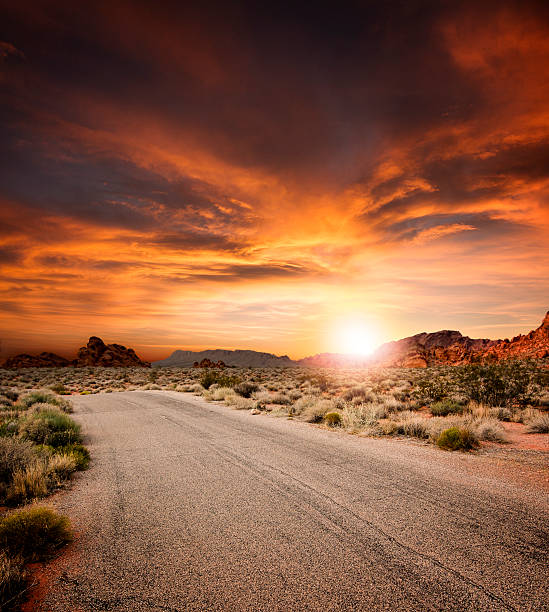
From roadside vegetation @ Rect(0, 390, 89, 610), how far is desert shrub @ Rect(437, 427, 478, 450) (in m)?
7.61

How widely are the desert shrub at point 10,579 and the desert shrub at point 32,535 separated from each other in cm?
17

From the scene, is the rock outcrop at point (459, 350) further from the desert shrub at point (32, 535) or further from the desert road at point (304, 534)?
the desert shrub at point (32, 535)

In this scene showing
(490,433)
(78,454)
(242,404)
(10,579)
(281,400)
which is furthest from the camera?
(281,400)

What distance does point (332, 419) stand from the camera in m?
11.1

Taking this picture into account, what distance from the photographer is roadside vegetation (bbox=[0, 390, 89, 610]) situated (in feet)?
11.2

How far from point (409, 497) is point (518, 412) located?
34.2 ft

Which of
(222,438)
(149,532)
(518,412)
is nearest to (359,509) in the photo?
(149,532)

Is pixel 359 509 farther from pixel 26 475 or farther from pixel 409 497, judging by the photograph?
pixel 26 475

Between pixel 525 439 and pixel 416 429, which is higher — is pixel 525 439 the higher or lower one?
the lower one

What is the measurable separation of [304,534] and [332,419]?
7402mm

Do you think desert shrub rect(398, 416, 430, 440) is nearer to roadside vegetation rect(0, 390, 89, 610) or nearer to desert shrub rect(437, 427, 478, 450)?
desert shrub rect(437, 427, 478, 450)

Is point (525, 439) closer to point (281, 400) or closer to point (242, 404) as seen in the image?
point (281, 400)

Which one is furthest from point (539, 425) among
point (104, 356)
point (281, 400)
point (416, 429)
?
point (104, 356)

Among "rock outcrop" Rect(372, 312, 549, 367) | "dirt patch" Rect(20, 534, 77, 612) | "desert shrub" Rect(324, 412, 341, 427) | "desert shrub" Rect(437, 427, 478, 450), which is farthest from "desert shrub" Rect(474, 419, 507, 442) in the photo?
"rock outcrop" Rect(372, 312, 549, 367)
